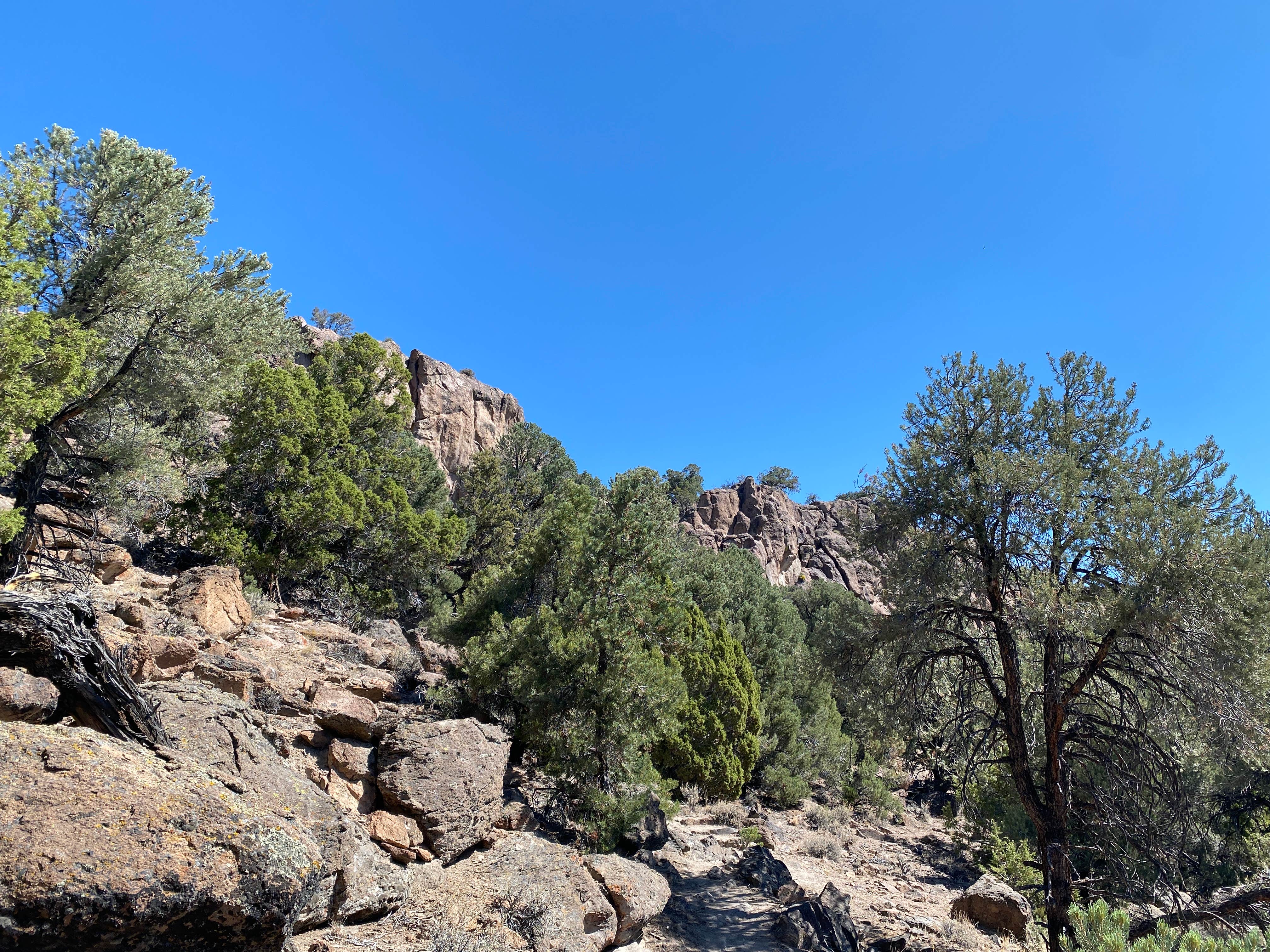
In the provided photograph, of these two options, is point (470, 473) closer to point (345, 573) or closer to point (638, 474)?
point (345, 573)

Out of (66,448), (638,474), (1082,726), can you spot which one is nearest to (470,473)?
(66,448)

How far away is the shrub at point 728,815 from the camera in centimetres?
1495

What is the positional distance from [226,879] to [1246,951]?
628 centimetres

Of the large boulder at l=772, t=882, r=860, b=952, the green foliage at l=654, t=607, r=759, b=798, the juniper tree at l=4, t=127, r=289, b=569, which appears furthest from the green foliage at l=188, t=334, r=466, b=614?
the large boulder at l=772, t=882, r=860, b=952

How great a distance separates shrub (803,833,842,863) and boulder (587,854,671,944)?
7.18 m

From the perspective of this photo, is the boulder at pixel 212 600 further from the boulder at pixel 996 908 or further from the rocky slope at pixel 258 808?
the boulder at pixel 996 908

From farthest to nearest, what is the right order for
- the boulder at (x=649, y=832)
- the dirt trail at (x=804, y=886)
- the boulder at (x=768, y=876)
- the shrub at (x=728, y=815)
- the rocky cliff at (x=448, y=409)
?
1. the rocky cliff at (x=448, y=409)
2. the shrub at (x=728, y=815)
3. the boulder at (x=768, y=876)
4. the boulder at (x=649, y=832)
5. the dirt trail at (x=804, y=886)

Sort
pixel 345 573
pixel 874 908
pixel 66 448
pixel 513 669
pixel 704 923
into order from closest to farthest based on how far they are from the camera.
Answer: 1. pixel 704 923
2. pixel 513 669
3. pixel 874 908
4. pixel 66 448
5. pixel 345 573

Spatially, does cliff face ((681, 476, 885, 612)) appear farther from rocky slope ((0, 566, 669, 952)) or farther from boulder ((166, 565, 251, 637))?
rocky slope ((0, 566, 669, 952))

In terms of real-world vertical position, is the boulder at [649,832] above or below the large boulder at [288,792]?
below

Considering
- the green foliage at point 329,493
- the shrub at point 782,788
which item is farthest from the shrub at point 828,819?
the green foliage at point 329,493

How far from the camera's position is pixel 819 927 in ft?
29.1

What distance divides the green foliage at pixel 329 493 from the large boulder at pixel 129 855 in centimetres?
1272

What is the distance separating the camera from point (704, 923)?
9125 mm
